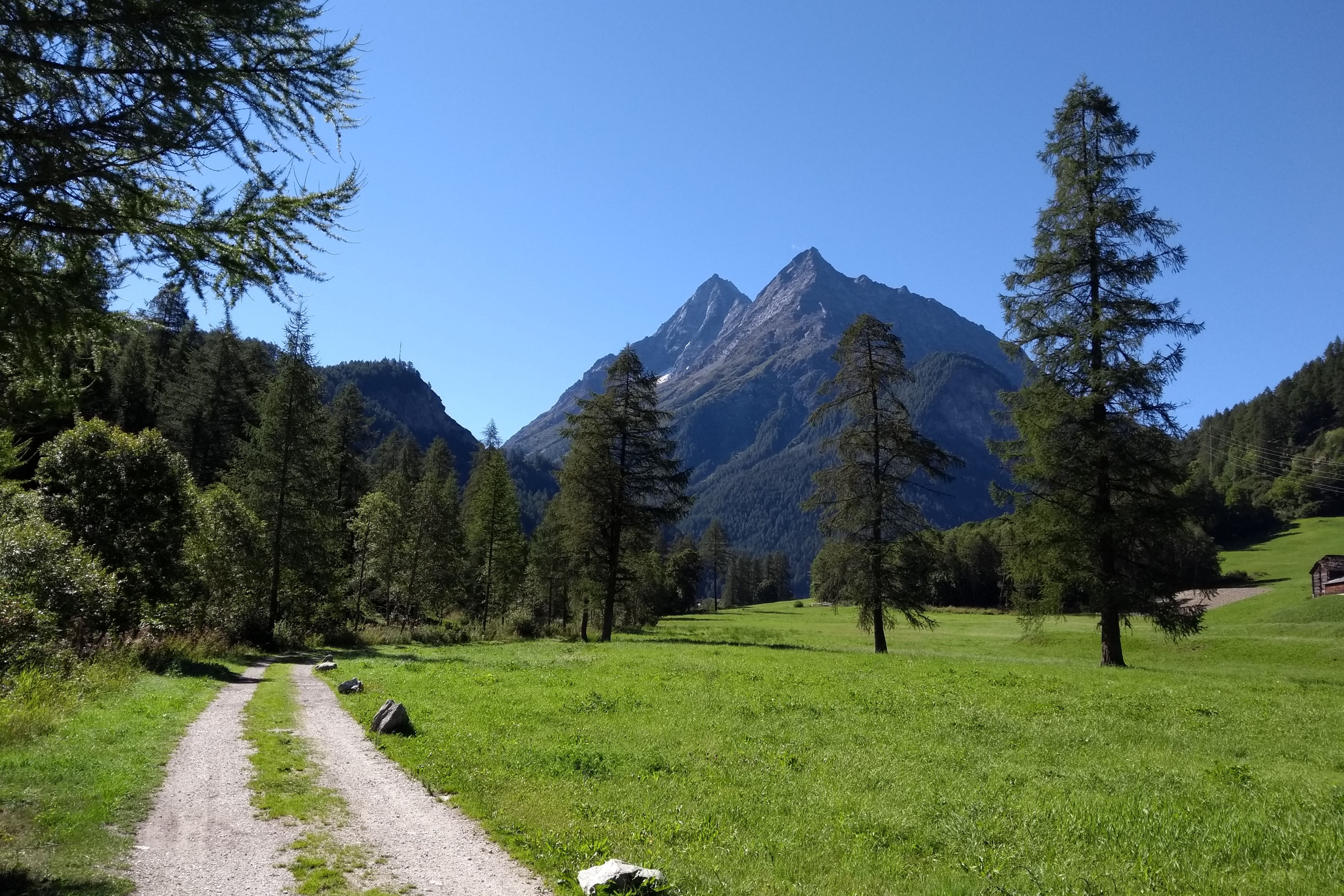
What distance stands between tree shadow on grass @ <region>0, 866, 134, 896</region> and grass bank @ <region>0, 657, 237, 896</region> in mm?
10

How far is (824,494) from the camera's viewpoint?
3133 centimetres

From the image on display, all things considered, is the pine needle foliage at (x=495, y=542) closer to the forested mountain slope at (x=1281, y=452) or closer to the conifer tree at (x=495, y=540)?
the conifer tree at (x=495, y=540)

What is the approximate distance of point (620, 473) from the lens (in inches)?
1458

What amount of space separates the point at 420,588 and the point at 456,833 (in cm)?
4549

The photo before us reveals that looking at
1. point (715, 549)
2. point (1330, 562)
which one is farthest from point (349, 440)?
point (715, 549)

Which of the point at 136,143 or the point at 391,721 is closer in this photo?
the point at 136,143

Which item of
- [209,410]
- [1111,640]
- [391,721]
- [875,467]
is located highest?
[209,410]

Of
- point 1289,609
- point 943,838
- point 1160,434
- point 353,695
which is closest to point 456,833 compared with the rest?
point 943,838

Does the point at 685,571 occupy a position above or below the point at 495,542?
below

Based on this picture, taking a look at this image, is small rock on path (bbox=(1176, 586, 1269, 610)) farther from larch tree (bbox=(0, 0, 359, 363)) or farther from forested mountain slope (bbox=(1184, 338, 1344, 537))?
larch tree (bbox=(0, 0, 359, 363))

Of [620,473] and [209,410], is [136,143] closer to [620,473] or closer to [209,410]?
[620,473]

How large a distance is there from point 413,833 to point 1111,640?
23.4m

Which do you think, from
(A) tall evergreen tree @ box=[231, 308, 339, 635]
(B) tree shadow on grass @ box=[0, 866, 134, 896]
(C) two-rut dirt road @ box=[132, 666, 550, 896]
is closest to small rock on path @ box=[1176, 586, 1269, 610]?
(A) tall evergreen tree @ box=[231, 308, 339, 635]

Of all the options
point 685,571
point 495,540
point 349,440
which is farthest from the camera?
point 685,571
